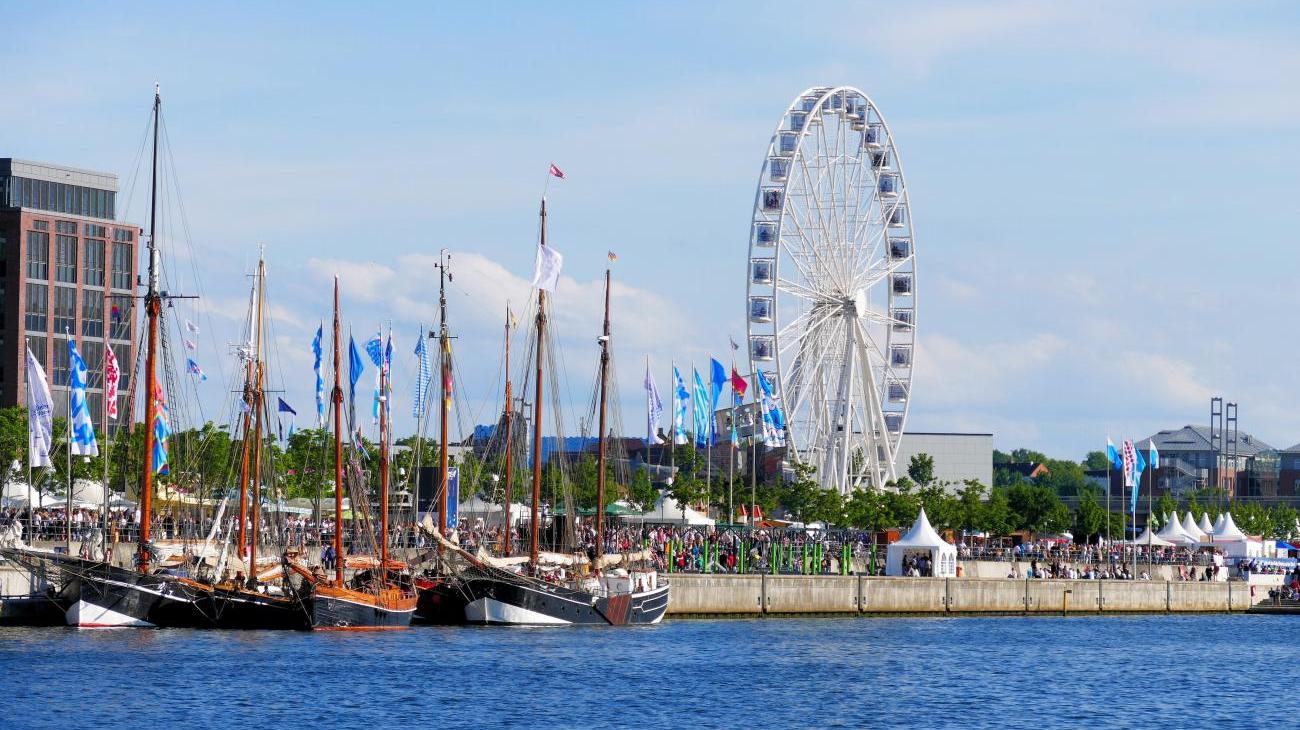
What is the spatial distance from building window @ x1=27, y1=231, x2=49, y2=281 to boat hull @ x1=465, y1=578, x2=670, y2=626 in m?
85.8

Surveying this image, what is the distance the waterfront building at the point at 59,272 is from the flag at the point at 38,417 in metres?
75.2

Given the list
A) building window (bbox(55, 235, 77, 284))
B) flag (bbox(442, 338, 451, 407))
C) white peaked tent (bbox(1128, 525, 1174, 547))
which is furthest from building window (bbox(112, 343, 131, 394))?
flag (bbox(442, 338, 451, 407))

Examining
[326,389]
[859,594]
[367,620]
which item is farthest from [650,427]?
[367,620]

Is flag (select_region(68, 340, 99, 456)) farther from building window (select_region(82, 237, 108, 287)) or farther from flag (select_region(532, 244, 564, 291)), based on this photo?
building window (select_region(82, 237, 108, 287))

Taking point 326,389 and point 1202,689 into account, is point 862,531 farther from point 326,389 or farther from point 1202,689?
point 1202,689

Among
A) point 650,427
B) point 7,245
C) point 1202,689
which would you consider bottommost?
point 1202,689

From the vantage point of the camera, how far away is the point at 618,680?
67.8m

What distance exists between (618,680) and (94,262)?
360 ft

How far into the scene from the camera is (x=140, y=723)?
5350 centimetres

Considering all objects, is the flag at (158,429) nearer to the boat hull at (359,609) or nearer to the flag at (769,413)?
the boat hull at (359,609)

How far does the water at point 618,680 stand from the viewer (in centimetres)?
5784

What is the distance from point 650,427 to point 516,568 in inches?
1049

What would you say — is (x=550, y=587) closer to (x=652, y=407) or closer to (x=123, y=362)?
(x=652, y=407)

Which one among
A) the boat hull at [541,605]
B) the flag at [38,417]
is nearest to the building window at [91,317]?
the flag at [38,417]
